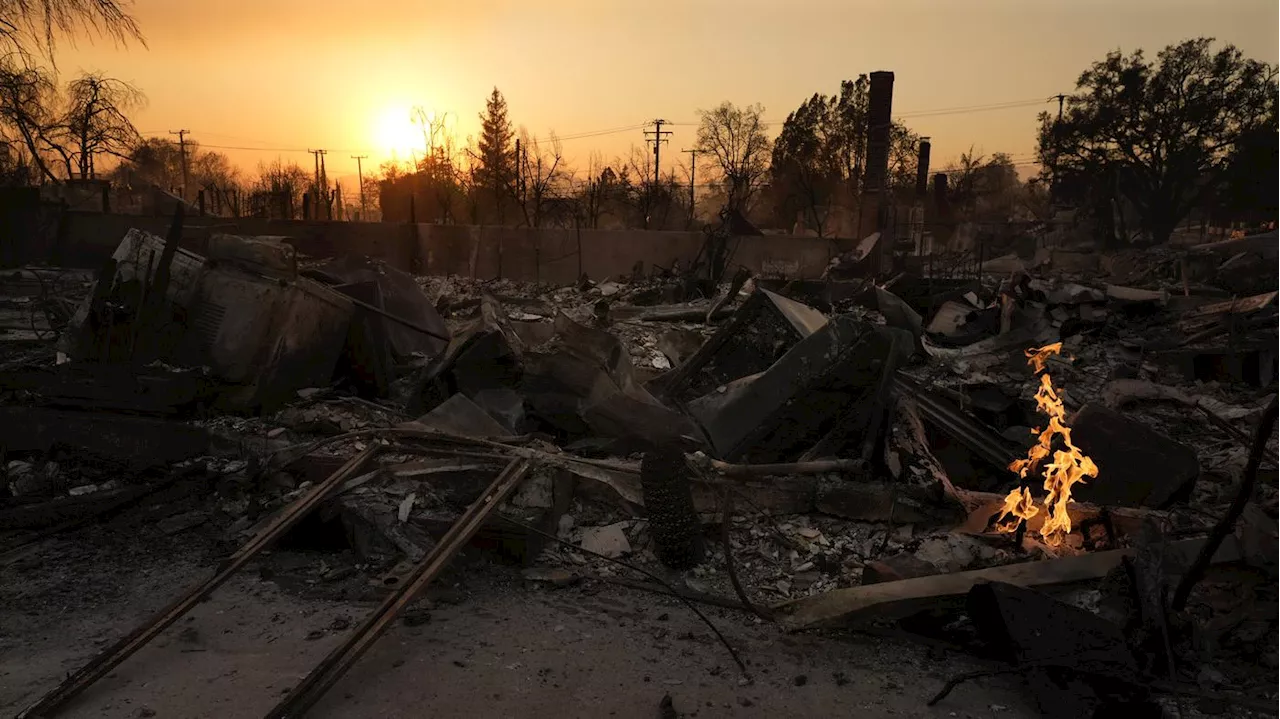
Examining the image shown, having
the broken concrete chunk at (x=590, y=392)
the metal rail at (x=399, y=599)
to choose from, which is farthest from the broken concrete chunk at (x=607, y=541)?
the broken concrete chunk at (x=590, y=392)

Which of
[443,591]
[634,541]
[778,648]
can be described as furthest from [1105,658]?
[443,591]

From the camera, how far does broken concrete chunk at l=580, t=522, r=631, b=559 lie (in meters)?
4.47

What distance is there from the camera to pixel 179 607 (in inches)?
138

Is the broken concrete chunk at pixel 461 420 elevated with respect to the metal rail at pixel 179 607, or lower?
elevated

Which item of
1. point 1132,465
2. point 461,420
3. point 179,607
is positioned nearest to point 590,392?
point 461,420

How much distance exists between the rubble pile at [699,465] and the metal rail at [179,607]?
43mm

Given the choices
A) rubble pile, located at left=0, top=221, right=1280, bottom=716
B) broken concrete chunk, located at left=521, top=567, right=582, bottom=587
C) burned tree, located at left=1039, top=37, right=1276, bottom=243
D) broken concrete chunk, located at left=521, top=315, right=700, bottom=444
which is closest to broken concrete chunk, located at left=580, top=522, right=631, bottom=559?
→ rubble pile, located at left=0, top=221, right=1280, bottom=716

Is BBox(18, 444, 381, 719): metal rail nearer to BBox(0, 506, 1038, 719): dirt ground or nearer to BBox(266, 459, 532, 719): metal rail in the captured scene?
BBox(0, 506, 1038, 719): dirt ground

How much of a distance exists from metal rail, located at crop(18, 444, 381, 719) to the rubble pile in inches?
1.7

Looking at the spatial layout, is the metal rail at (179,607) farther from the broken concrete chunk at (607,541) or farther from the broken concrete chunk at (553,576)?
the broken concrete chunk at (607,541)

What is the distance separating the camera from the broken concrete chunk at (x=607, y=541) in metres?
4.47

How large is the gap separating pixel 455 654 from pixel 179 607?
1.31 metres

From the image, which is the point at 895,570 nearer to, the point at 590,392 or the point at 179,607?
the point at 590,392

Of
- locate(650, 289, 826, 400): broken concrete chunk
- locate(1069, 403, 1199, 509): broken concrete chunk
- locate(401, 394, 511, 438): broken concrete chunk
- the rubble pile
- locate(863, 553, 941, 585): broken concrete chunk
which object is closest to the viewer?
the rubble pile
